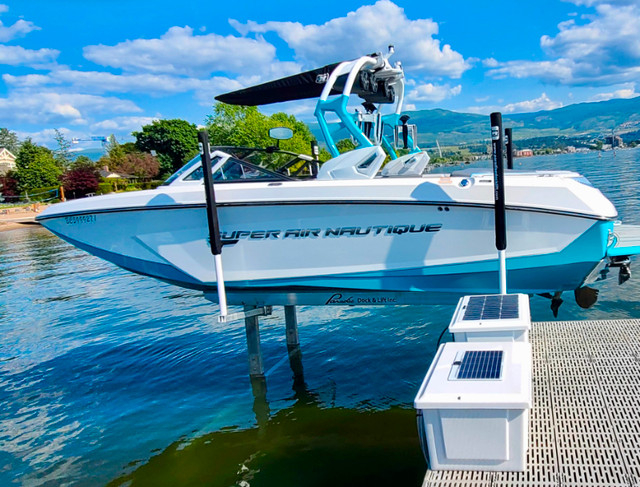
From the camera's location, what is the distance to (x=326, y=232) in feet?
16.8

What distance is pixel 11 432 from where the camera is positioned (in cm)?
628

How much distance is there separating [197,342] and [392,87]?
5.22 meters

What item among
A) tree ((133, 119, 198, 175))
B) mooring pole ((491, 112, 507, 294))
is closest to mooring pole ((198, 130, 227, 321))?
mooring pole ((491, 112, 507, 294))

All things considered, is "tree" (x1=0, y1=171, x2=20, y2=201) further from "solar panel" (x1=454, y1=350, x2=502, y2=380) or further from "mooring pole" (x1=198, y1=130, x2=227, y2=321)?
"solar panel" (x1=454, y1=350, x2=502, y2=380)

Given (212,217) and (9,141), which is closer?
(212,217)

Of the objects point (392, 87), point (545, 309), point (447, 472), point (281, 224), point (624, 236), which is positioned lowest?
point (545, 309)

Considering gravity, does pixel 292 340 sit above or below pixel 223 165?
below

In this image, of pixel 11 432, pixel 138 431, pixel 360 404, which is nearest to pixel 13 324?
pixel 11 432

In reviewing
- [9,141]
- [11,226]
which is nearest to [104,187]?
[11,226]

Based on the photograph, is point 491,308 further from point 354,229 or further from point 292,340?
point 292,340

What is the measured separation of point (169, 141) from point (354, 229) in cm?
6408

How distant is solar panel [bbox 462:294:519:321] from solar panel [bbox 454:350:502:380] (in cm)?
49

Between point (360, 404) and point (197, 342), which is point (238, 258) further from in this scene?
point (197, 342)

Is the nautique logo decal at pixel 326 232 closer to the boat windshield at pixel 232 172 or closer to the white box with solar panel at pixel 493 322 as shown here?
the boat windshield at pixel 232 172
